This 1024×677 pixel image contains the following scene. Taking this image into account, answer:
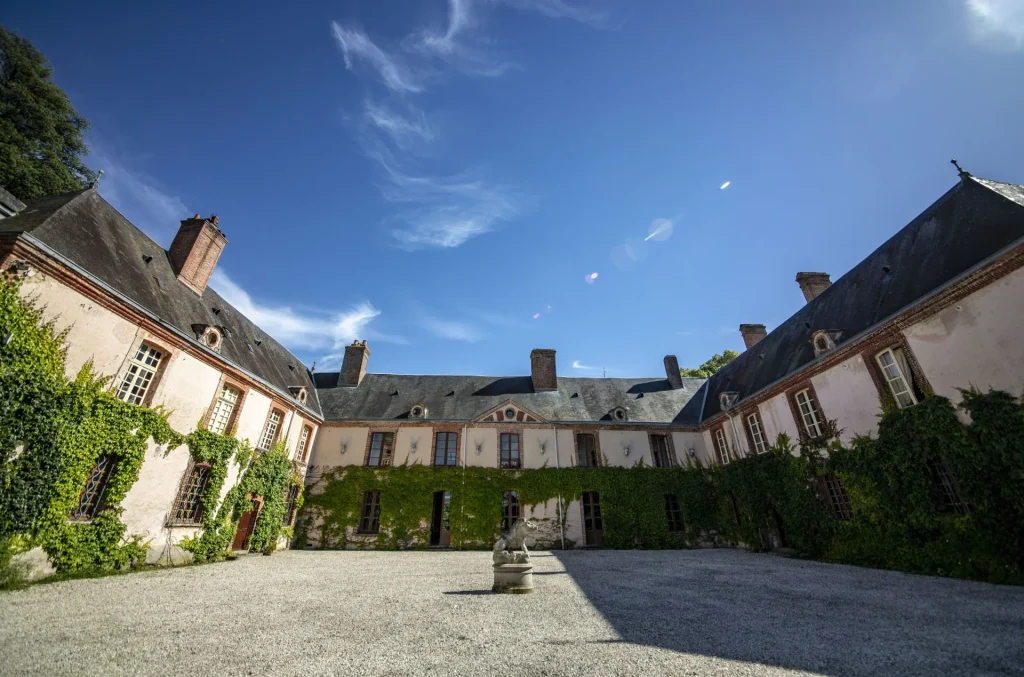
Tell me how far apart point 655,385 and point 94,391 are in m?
23.3

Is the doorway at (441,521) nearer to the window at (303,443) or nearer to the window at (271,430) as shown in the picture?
the window at (303,443)

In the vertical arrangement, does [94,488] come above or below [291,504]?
below

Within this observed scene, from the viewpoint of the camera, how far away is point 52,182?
19.7 meters

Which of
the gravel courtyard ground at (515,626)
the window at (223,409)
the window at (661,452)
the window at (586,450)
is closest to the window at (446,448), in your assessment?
the window at (586,450)

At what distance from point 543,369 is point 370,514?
11348 mm

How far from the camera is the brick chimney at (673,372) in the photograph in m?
23.6

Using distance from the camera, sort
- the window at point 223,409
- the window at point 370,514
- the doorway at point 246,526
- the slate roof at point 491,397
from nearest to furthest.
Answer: the window at point 223,409 → the doorway at point 246,526 → the window at point 370,514 → the slate roof at point 491,397

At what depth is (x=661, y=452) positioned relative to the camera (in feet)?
65.5

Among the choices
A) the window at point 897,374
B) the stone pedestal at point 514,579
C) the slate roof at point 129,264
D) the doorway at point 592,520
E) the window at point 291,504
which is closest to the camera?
the stone pedestal at point 514,579

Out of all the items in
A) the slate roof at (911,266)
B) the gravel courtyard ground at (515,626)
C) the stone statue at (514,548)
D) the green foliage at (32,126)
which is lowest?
the gravel courtyard ground at (515,626)

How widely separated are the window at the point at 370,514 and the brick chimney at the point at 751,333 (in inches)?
819

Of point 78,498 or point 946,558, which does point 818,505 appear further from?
point 78,498

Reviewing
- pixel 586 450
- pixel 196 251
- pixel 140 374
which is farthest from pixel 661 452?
pixel 196 251

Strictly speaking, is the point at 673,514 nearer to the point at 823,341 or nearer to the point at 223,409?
the point at 823,341
